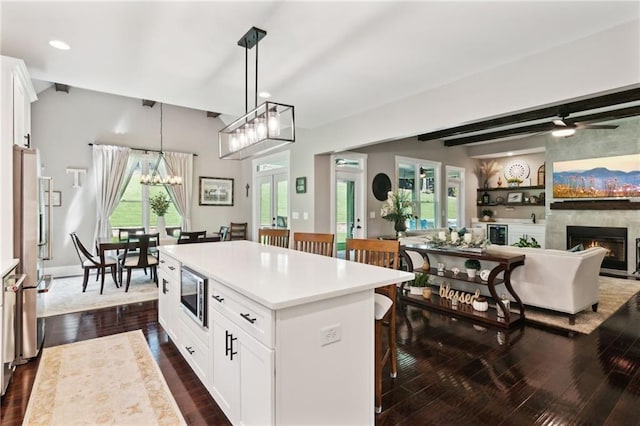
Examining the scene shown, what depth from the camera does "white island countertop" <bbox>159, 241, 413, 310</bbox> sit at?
158 centimetres

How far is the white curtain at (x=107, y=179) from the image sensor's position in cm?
643

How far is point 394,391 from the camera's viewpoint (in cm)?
236

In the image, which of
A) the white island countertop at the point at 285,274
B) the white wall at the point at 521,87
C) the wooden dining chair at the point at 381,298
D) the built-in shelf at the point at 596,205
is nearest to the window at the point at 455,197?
the built-in shelf at the point at 596,205

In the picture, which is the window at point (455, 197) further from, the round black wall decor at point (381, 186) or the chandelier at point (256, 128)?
the chandelier at point (256, 128)

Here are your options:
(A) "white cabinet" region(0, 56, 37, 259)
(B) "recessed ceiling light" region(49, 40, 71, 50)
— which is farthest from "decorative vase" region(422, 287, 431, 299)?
(B) "recessed ceiling light" region(49, 40, 71, 50)

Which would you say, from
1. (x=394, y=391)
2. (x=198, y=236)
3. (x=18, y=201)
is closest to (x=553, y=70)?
(x=394, y=391)

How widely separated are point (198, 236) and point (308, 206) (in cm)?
198

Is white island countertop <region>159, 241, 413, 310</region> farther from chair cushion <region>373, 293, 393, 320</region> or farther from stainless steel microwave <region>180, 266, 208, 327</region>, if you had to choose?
chair cushion <region>373, 293, 393, 320</region>

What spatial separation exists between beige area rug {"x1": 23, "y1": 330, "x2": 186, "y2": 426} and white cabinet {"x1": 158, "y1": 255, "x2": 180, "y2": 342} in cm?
28

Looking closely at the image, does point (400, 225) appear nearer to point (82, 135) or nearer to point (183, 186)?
point (183, 186)

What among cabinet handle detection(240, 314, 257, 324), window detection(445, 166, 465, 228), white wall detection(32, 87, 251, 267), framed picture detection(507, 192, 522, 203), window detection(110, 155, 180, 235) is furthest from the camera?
framed picture detection(507, 192, 522, 203)

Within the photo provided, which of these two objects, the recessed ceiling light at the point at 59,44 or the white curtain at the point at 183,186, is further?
the white curtain at the point at 183,186

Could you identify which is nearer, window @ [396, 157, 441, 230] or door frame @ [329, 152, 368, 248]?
door frame @ [329, 152, 368, 248]

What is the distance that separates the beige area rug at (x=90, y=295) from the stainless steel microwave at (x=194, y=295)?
2423 mm
